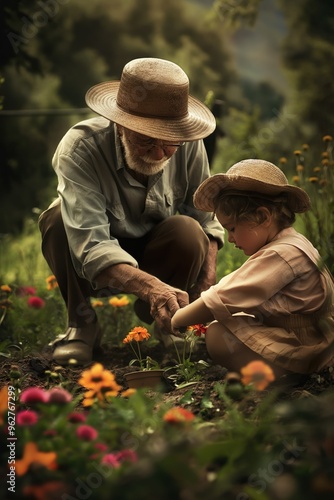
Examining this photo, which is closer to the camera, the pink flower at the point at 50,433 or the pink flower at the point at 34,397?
the pink flower at the point at 50,433

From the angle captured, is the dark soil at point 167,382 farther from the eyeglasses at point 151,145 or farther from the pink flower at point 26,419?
the eyeglasses at point 151,145

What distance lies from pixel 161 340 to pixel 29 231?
332cm

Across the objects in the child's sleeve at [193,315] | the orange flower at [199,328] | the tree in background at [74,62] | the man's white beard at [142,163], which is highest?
the man's white beard at [142,163]

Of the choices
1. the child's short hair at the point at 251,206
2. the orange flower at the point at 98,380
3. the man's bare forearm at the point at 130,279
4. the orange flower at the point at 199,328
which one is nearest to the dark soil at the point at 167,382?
the orange flower at the point at 199,328

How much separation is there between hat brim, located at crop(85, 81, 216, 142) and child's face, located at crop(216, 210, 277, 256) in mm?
560

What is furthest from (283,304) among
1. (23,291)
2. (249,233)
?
(23,291)

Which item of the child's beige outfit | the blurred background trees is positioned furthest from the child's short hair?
the blurred background trees

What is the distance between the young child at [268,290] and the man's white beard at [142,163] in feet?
2.00

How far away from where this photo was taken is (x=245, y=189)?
3.20 meters

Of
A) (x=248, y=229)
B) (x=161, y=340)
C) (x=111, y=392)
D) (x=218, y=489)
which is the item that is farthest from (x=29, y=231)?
(x=218, y=489)

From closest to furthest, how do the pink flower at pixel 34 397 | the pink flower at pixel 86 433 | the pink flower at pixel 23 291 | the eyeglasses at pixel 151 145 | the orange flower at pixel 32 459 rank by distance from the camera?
1. the orange flower at pixel 32 459
2. the pink flower at pixel 86 433
3. the pink flower at pixel 34 397
4. the eyeglasses at pixel 151 145
5. the pink flower at pixel 23 291

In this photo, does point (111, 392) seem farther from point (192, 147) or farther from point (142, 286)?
point (192, 147)

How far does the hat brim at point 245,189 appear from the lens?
316 centimetres

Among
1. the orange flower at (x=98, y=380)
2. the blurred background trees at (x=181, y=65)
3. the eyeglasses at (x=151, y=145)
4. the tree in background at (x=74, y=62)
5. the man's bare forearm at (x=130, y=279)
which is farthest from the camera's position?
the tree in background at (x=74, y=62)
